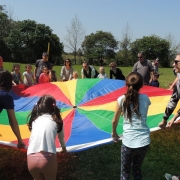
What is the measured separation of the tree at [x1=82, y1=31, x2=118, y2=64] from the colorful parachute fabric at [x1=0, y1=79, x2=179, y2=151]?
1270 inches

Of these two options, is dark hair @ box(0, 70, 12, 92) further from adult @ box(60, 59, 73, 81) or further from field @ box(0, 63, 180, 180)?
adult @ box(60, 59, 73, 81)

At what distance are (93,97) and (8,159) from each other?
66.0 inches

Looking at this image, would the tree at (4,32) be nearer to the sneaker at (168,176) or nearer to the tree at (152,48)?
the tree at (152,48)

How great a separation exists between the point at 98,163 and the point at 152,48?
3663cm

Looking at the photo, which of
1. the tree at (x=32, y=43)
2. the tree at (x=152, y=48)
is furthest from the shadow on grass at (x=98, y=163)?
the tree at (x=152, y=48)

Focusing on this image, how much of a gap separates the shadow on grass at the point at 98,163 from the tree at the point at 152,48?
110ft

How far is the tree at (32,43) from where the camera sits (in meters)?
31.0

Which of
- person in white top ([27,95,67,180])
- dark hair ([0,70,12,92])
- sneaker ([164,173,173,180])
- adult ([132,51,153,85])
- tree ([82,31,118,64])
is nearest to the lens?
person in white top ([27,95,67,180])

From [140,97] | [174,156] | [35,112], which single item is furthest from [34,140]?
[174,156]

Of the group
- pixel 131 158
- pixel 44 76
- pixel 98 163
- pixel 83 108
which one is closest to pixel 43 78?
pixel 44 76

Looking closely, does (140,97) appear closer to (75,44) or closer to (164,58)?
Answer: (75,44)

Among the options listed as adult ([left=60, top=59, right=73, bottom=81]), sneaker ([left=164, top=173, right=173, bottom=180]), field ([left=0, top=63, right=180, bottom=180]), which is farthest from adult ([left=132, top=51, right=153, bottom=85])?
sneaker ([left=164, top=173, right=173, bottom=180])

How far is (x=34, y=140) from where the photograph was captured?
7.08 feet

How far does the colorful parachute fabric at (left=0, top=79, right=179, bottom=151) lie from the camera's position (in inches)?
128
